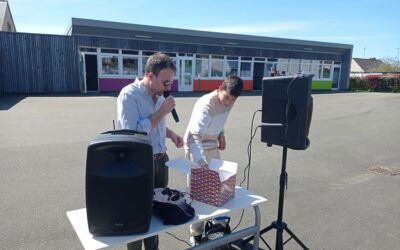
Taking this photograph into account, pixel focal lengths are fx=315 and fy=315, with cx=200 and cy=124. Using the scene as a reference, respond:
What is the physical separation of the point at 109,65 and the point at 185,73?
5210mm

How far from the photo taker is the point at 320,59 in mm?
27797

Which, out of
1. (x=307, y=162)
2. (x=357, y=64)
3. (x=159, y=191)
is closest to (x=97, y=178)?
(x=159, y=191)

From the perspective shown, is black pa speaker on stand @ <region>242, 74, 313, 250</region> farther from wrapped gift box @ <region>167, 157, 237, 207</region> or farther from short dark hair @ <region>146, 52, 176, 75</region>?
short dark hair @ <region>146, 52, 176, 75</region>

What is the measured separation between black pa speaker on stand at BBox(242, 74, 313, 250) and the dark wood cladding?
17.1 m

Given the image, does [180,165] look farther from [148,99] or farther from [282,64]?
[282,64]

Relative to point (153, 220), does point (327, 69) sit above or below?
above

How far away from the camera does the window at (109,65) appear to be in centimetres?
1867

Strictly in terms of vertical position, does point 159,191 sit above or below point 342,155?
above

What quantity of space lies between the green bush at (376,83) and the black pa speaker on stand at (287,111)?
100 ft

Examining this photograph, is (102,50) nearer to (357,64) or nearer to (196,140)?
(196,140)

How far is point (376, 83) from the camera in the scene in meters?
29.0

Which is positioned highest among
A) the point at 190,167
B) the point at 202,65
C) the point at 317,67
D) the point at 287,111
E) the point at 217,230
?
the point at 317,67

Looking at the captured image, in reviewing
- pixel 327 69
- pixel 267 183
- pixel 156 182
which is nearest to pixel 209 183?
pixel 156 182

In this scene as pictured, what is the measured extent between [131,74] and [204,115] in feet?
57.6
